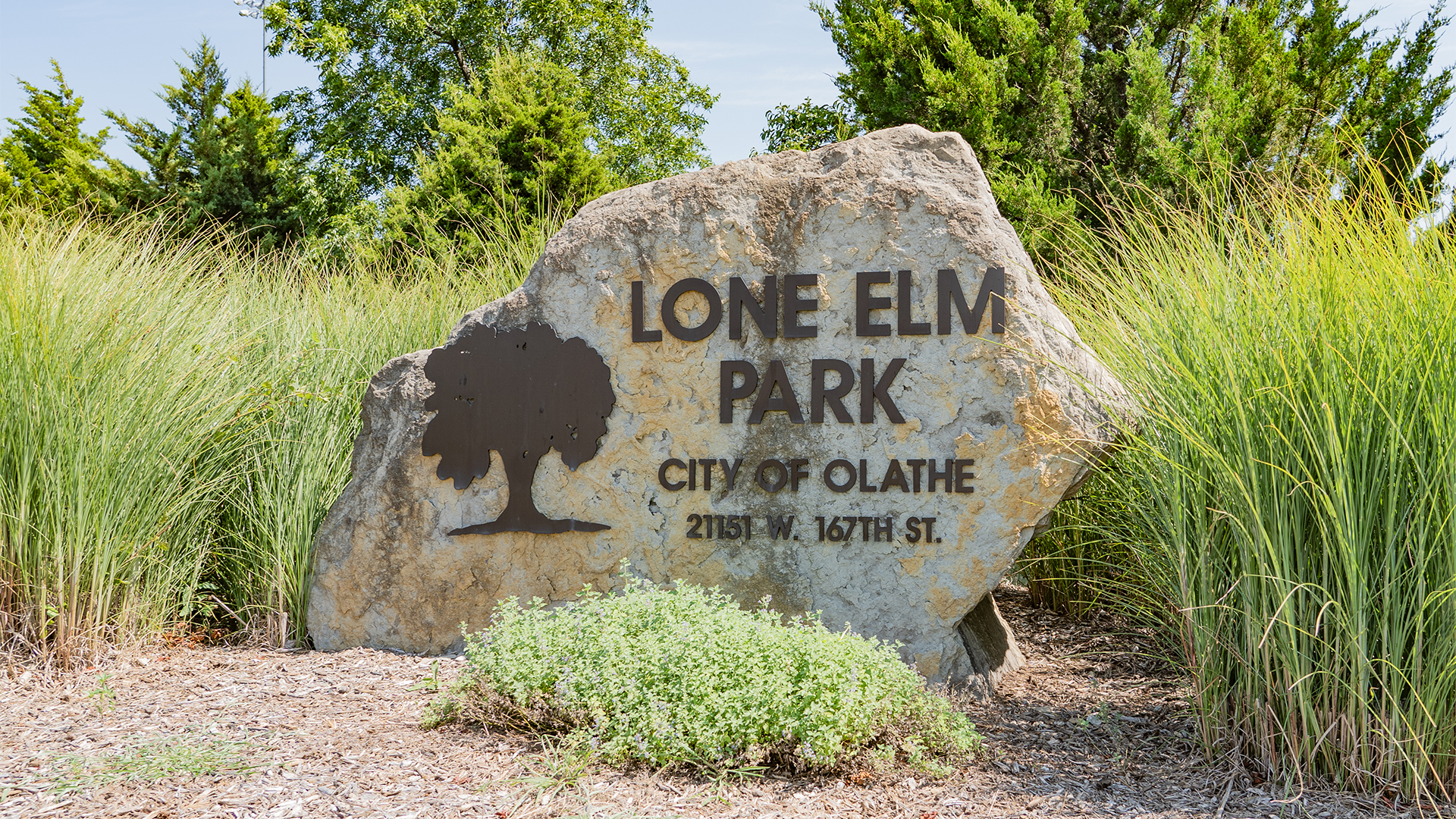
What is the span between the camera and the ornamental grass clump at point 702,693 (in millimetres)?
2938

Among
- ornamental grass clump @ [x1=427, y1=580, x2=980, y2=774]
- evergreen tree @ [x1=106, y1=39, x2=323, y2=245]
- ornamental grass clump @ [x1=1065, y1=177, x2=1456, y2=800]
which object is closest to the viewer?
ornamental grass clump @ [x1=1065, y1=177, x2=1456, y2=800]

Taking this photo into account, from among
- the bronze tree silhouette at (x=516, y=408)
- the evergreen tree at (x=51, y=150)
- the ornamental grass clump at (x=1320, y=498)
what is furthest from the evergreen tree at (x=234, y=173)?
the ornamental grass clump at (x=1320, y=498)

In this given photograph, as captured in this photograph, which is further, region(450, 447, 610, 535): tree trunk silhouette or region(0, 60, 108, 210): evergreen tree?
region(0, 60, 108, 210): evergreen tree

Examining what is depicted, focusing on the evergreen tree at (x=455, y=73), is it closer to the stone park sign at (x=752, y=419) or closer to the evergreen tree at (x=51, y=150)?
the evergreen tree at (x=51, y=150)

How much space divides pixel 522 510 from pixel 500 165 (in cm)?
772

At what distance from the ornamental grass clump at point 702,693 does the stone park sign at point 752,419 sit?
2.02ft

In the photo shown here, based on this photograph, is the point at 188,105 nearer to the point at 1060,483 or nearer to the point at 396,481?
the point at 396,481

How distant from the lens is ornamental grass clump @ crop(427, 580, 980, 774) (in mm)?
2938

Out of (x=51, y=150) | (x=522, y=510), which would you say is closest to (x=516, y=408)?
(x=522, y=510)

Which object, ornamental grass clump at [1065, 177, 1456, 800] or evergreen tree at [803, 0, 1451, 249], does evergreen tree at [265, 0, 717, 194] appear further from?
ornamental grass clump at [1065, 177, 1456, 800]

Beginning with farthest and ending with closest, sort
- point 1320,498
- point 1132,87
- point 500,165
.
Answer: point 500,165 → point 1132,87 → point 1320,498

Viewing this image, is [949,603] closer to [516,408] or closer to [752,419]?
[752,419]

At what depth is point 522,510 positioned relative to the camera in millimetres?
4293

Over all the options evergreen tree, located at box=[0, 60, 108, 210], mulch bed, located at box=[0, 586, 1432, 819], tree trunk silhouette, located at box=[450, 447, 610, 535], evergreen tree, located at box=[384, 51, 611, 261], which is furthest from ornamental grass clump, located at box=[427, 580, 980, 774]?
evergreen tree, located at box=[0, 60, 108, 210]
